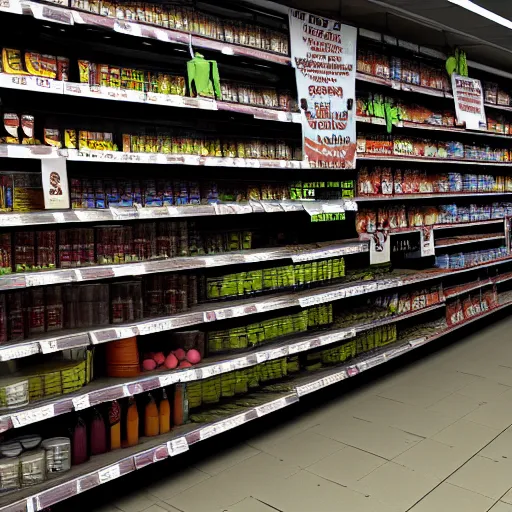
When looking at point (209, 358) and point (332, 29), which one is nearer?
point (209, 358)

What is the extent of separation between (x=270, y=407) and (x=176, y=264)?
42.5 inches

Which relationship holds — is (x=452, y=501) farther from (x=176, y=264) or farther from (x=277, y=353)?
(x=176, y=264)

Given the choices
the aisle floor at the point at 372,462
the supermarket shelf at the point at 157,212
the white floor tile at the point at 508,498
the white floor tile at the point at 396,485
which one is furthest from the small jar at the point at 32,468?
the white floor tile at the point at 508,498

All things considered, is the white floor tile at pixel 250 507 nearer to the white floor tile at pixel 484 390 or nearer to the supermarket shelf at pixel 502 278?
the white floor tile at pixel 484 390

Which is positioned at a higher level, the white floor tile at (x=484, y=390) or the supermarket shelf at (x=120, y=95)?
the supermarket shelf at (x=120, y=95)

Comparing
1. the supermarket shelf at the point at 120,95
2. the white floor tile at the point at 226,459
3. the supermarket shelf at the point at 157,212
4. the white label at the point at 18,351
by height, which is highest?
the supermarket shelf at the point at 120,95

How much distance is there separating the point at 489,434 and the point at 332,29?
282 cm

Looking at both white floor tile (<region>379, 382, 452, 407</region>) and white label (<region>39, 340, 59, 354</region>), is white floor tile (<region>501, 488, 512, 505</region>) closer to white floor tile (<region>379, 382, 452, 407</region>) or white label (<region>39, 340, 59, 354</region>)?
white floor tile (<region>379, 382, 452, 407</region>)

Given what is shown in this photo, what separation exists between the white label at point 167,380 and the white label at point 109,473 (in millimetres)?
446

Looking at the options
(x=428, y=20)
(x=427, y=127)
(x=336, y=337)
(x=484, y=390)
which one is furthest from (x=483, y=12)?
(x=484, y=390)

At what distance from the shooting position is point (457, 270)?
5406mm

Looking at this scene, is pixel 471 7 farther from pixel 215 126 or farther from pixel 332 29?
pixel 215 126

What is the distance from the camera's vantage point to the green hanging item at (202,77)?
2.93 metres

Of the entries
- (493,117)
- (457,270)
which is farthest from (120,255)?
(493,117)
